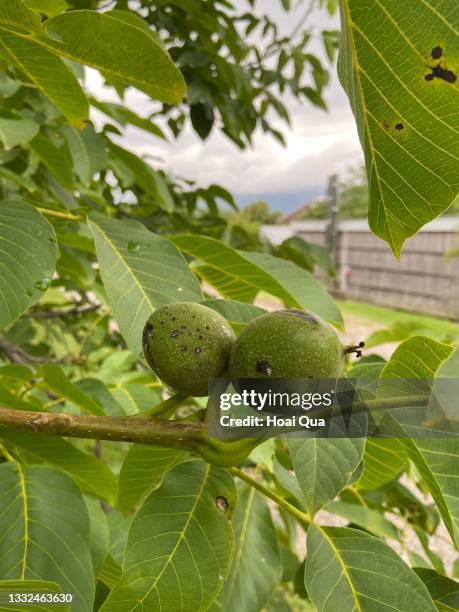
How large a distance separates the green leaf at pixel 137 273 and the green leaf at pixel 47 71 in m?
0.23

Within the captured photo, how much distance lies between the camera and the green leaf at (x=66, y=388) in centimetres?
92

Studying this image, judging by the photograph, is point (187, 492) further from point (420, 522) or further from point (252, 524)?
point (420, 522)

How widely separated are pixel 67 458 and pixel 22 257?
1.14 ft

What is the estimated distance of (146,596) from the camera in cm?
62

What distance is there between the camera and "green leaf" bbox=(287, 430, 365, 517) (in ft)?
2.23

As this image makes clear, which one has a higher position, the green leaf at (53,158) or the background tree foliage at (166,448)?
the green leaf at (53,158)

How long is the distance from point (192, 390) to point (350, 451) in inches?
9.0

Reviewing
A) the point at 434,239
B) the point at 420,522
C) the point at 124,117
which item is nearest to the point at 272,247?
the point at 124,117

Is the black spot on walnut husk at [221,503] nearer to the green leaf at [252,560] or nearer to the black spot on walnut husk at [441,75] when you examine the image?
the green leaf at [252,560]

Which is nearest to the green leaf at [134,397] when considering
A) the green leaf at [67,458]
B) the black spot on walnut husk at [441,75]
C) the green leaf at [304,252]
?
the green leaf at [67,458]

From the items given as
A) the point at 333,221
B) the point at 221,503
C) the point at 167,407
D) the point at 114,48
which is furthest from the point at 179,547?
the point at 333,221

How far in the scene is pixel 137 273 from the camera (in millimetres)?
860

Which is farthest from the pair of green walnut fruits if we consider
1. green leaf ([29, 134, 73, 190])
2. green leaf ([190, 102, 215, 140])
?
green leaf ([190, 102, 215, 140])

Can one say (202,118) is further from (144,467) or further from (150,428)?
(150,428)
